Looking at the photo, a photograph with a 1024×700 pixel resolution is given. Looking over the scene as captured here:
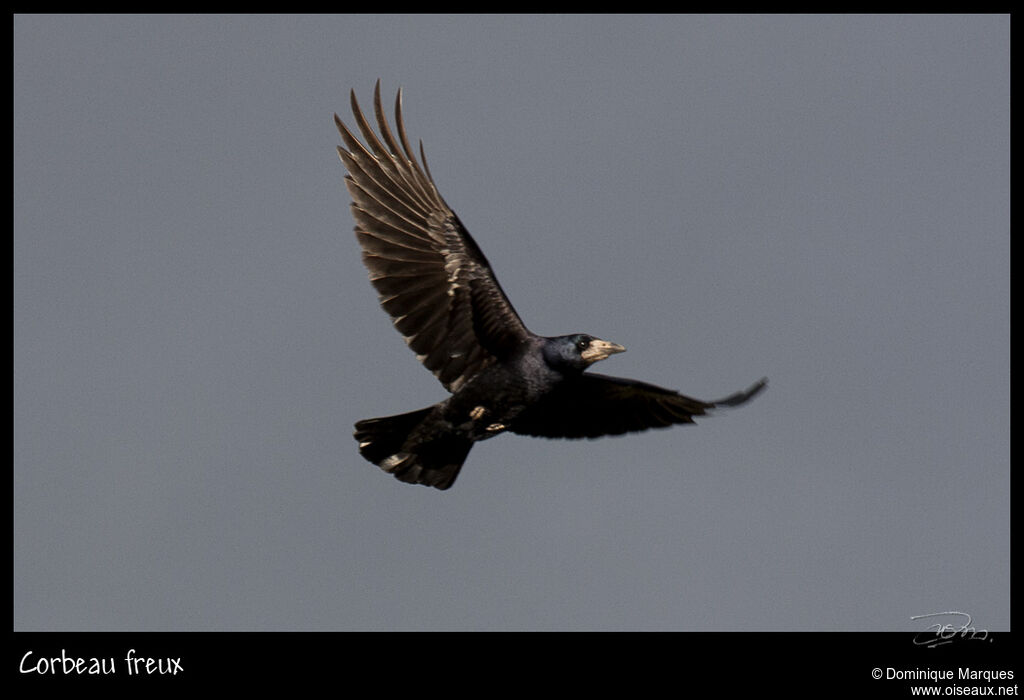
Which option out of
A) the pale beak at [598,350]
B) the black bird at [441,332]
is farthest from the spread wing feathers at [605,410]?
the pale beak at [598,350]

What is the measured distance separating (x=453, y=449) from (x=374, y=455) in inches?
41.3

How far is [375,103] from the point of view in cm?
5647

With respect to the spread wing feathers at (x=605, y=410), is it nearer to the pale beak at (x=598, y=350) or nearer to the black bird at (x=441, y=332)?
the black bird at (x=441, y=332)

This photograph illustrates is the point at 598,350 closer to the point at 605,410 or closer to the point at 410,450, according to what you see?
the point at 605,410

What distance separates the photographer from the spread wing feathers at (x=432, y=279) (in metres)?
56.0

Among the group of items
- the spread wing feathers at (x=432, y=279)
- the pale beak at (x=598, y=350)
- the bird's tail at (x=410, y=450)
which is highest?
the spread wing feathers at (x=432, y=279)

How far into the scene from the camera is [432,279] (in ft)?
184

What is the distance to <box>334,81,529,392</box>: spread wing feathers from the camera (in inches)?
2205

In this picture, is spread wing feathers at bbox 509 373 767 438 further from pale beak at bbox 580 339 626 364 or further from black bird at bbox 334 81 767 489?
pale beak at bbox 580 339 626 364

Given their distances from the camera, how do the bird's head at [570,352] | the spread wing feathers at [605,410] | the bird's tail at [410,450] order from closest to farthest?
the bird's head at [570,352]
the bird's tail at [410,450]
the spread wing feathers at [605,410]

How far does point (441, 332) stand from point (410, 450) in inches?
63.4

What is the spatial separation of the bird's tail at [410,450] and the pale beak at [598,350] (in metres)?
1.97

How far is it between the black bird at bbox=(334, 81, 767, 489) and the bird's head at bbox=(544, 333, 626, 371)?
0.01 meters
